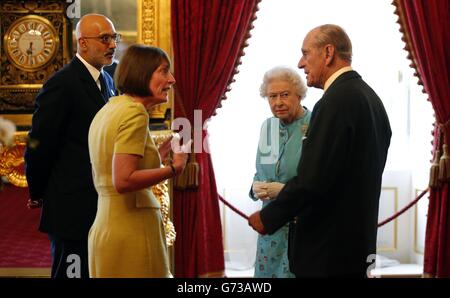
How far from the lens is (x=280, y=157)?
12.6 feet

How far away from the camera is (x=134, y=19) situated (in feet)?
17.4

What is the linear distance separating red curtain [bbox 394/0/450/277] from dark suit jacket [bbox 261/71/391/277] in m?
2.61

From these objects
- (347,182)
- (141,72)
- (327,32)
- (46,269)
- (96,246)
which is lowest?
(46,269)

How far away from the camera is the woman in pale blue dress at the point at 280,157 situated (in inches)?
149

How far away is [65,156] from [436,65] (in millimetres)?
3063

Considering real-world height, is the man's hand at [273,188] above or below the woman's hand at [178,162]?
below

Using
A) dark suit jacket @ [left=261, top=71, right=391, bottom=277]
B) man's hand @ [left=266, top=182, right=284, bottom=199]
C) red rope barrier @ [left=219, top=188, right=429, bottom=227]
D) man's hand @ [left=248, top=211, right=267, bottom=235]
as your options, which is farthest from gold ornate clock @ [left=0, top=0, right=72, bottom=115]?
dark suit jacket @ [left=261, top=71, right=391, bottom=277]

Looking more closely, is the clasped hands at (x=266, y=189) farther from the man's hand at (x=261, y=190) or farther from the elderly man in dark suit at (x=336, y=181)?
the elderly man in dark suit at (x=336, y=181)

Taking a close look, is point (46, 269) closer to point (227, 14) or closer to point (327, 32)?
point (227, 14)

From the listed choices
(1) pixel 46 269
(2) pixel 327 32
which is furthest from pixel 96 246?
(1) pixel 46 269

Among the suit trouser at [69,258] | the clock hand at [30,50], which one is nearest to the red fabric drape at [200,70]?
the clock hand at [30,50]

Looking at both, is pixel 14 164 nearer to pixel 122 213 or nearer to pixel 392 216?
pixel 122 213
